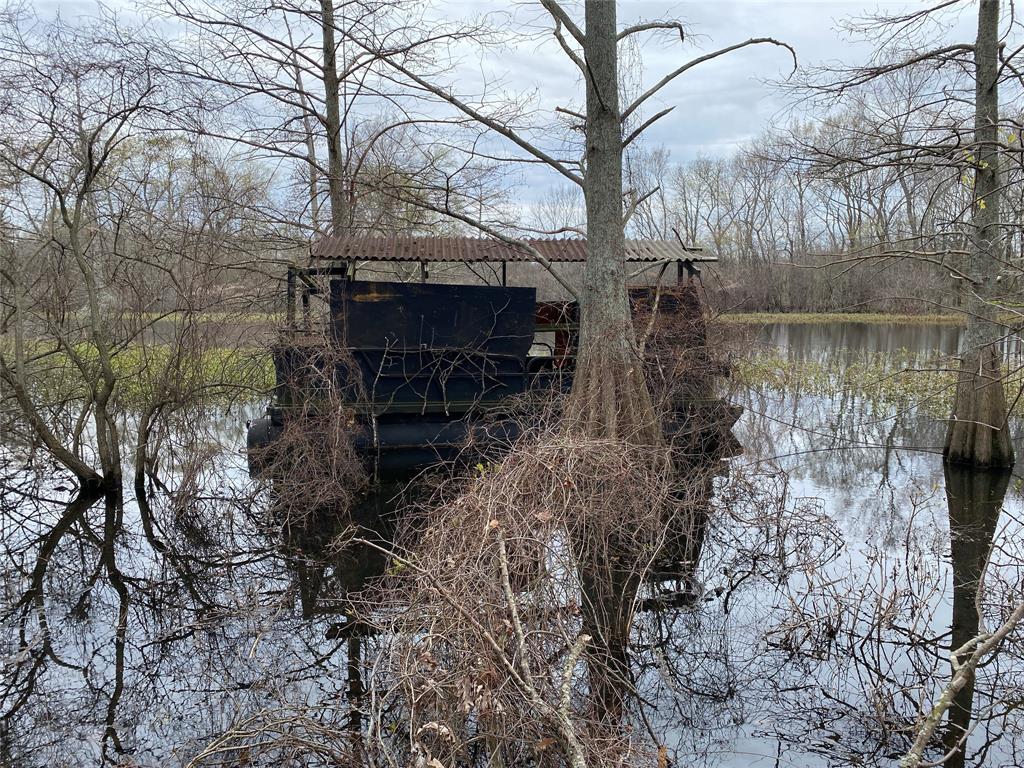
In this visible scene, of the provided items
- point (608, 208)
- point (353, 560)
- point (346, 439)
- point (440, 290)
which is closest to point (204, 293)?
point (346, 439)

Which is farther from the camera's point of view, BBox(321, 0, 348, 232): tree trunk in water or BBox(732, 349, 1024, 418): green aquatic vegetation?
BBox(732, 349, 1024, 418): green aquatic vegetation

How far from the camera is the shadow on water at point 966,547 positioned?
5.11 m

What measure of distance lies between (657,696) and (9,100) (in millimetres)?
9759

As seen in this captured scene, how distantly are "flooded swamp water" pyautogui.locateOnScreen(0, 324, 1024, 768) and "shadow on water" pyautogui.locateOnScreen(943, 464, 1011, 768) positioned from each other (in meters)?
0.03

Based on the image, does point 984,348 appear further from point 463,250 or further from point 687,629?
point 463,250

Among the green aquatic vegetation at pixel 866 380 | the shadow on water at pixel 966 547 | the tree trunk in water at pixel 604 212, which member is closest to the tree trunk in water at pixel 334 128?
the tree trunk in water at pixel 604 212

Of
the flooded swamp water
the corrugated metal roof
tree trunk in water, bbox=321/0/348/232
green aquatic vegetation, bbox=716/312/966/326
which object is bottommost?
the flooded swamp water

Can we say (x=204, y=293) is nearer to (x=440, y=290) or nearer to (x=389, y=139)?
(x=440, y=290)

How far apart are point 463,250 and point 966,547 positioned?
8340 mm

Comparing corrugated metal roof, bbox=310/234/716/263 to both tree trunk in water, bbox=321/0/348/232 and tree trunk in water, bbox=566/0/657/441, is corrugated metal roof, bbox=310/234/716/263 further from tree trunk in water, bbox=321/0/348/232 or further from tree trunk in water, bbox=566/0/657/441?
tree trunk in water, bbox=321/0/348/232

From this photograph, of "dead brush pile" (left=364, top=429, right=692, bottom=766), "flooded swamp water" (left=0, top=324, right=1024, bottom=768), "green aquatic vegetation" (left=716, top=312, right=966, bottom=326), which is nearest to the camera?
"dead brush pile" (left=364, top=429, right=692, bottom=766)

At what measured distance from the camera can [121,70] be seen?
962 centimetres

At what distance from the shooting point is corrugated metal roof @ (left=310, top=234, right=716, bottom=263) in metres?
12.6

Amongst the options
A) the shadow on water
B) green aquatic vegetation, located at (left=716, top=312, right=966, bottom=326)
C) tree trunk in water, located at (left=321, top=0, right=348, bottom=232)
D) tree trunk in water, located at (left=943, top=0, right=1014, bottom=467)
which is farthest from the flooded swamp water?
green aquatic vegetation, located at (left=716, top=312, right=966, bottom=326)
